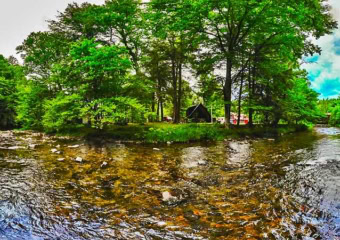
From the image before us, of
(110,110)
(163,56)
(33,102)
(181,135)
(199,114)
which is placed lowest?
(181,135)

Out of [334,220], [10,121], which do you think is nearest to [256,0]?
[334,220]

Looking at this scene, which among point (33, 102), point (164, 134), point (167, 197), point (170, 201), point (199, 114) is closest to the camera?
point (170, 201)

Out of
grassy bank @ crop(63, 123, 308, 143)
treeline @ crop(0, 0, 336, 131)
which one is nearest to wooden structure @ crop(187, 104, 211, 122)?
treeline @ crop(0, 0, 336, 131)

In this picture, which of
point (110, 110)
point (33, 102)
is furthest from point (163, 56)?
point (33, 102)

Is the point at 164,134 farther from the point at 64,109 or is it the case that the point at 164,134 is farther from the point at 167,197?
the point at 167,197

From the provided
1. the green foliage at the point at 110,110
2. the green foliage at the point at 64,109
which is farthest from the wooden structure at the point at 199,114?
the green foliage at the point at 64,109

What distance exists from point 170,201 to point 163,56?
21027 millimetres

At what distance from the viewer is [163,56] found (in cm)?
2330

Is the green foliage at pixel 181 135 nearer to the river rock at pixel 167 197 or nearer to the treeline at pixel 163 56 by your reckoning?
the treeline at pixel 163 56

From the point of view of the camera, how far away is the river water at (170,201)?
3193mm

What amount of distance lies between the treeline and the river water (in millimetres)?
8379

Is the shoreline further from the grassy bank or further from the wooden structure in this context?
the wooden structure

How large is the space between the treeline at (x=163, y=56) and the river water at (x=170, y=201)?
8.38 metres

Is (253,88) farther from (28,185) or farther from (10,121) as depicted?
(10,121)
